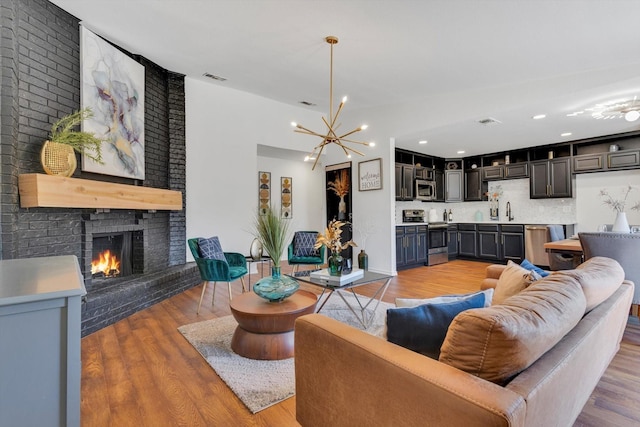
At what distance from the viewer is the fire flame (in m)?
3.61

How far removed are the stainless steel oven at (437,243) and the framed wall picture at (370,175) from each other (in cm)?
177

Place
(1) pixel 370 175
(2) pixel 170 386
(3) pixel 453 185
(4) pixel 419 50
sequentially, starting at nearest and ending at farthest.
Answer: (2) pixel 170 386 < (4) pixel 419 50 < (1) pixel 370 175 < (3) pixel 453 185

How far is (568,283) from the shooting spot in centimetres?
133

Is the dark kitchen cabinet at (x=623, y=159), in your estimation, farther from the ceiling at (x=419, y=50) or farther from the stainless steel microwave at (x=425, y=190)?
the stainless steel microwave at (x=425, y=190)

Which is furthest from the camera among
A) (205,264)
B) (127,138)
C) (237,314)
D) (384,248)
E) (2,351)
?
(384,248)

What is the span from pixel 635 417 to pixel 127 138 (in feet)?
16.5

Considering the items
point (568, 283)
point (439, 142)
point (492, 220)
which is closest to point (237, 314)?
point (568, 283)

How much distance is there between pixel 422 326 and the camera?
3.96ft

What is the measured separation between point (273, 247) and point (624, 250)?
126 inches

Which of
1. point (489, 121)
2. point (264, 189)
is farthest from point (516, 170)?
point (264, 189)

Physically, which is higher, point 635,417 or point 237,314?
point 237,314

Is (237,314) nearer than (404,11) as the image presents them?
Yes

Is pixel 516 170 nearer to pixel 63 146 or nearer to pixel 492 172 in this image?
pixel 492 172

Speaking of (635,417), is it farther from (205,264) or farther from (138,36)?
(138,36)
